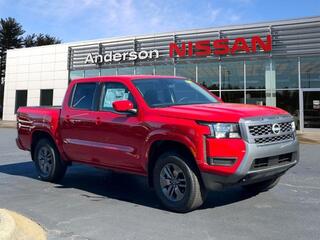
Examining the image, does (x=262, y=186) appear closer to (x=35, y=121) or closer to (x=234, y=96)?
(x=35, y=121)

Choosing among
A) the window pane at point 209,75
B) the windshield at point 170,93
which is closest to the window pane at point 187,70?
the window pane at point 209,75

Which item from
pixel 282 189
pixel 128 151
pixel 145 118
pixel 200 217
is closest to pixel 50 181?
pixel 128 151

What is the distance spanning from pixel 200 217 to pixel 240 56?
19445 mm

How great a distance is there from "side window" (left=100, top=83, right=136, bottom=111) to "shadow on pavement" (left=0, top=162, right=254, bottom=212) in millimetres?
1479

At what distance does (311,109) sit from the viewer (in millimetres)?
21797

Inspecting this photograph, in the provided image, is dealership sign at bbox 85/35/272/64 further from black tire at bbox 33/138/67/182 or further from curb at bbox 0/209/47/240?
curb at bbox 0/209/47/240

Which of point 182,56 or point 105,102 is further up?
point 182,56

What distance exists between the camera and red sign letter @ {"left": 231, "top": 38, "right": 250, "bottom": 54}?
23.2 m

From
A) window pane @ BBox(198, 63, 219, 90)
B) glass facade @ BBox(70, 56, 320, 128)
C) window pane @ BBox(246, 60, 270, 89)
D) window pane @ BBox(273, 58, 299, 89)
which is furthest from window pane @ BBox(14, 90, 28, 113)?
window pane @ BBox(273, 58, 299, 89)

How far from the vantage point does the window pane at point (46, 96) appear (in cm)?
3209

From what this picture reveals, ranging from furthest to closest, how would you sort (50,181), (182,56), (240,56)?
(182,56)
(240,56)
(50,181)

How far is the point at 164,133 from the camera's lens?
545 centimetres

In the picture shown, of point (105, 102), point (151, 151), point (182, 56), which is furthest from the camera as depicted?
point (182, 56)

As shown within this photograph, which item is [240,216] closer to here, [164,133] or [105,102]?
[164,133]
